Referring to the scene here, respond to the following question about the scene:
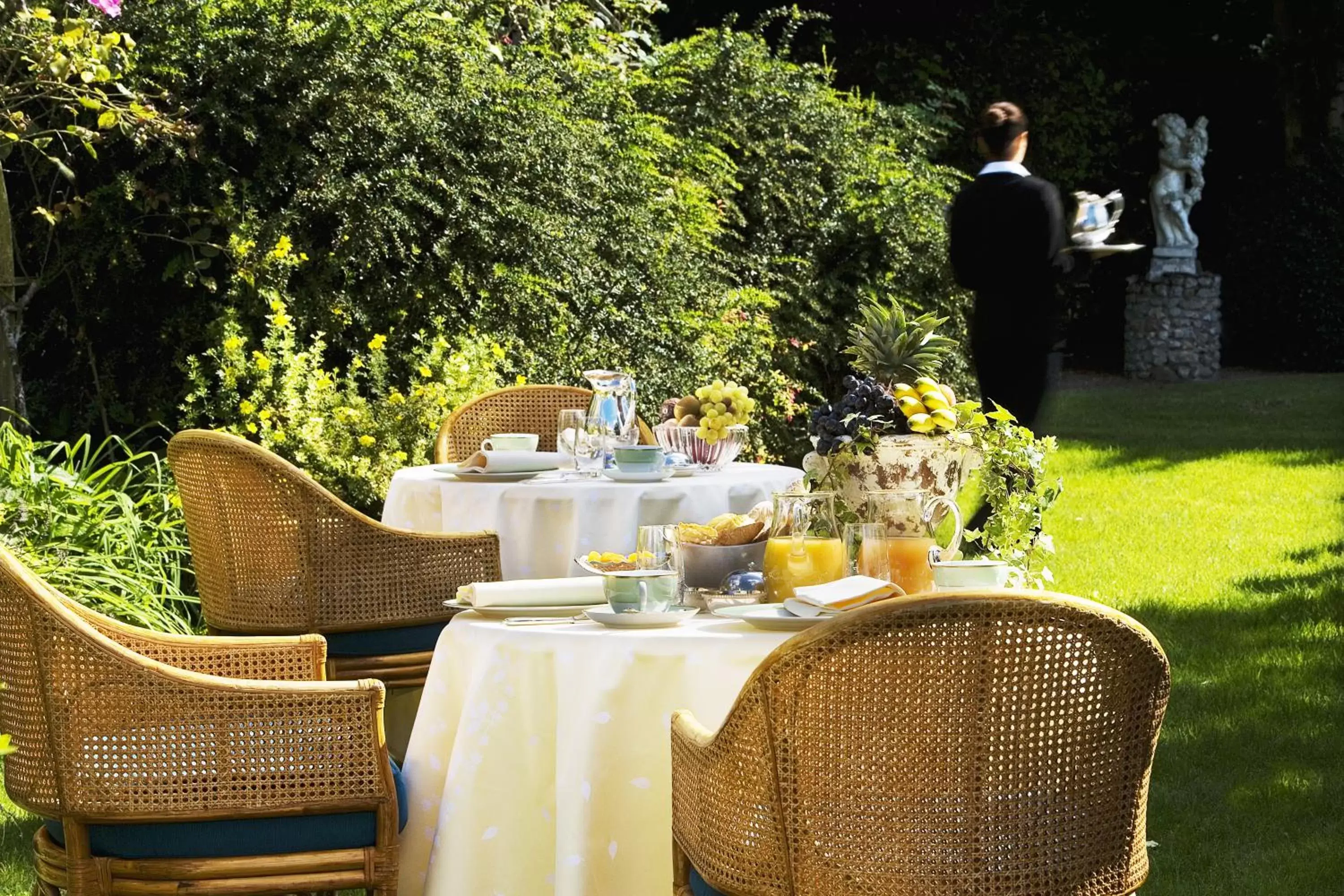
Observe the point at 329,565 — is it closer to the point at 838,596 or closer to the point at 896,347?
the point at 896,347

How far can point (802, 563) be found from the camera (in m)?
2.70

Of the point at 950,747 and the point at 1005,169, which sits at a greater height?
the point at 1005,169

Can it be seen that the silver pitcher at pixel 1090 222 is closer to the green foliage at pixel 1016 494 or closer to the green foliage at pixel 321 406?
the green foliage at pixel 321 406

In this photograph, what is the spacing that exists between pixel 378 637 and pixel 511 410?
4.94 ft

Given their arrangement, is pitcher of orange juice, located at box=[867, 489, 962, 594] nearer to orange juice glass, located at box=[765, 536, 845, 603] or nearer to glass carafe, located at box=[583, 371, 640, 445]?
orange juice glass, located at box=[765, 536, 845, 603]

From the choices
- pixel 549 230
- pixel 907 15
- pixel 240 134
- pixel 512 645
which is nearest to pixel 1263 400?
pixel 907 15

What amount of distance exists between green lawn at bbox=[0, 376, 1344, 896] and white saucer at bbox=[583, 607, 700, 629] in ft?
5.60

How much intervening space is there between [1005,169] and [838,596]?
4.21 metres

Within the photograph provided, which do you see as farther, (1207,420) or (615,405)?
(1207,420)

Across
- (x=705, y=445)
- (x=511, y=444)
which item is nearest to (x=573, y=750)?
(x=705, y=445)

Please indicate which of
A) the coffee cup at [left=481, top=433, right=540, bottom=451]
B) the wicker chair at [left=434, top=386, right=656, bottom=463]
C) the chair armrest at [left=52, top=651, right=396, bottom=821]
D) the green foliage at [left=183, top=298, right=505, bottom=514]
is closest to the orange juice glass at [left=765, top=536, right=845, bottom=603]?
the chair armrest at [left=52, top=651, right=396, bottom=821]

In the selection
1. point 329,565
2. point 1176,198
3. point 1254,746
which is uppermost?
point 1176,198

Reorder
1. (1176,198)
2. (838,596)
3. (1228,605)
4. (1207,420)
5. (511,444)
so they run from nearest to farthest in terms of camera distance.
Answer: (838,596) → (511,444) → (1228,605) → (1207,420) → (1176,198)

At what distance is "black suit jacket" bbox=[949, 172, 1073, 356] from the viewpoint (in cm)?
621
